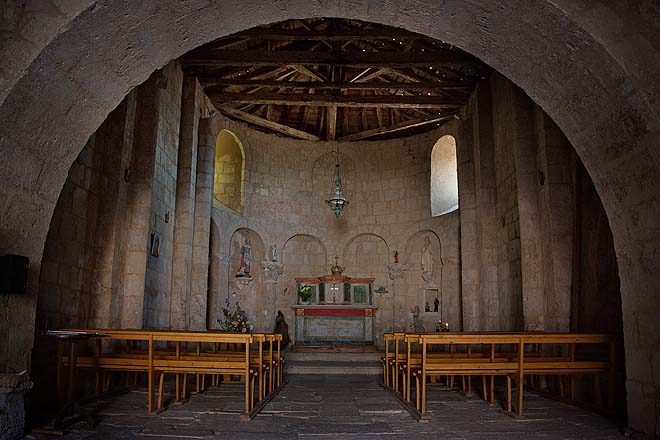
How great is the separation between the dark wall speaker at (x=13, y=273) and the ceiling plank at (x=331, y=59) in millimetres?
7389

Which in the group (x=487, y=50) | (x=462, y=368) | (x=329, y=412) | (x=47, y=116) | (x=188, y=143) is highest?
(x=188, y=143)

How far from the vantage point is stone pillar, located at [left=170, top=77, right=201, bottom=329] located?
34.6 ft

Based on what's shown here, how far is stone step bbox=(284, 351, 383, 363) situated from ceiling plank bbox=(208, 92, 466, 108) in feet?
18.0

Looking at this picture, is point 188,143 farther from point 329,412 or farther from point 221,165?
point 329,412

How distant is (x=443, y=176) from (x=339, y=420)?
34.7ft

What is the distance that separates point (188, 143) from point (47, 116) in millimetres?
7425

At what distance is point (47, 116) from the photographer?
391cm

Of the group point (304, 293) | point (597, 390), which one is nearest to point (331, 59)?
point (304, 293)

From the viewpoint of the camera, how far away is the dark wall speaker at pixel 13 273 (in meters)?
3.79

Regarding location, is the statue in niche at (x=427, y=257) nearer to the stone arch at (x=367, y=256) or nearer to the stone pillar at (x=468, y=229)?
the stone arch at (x=367, y=256)

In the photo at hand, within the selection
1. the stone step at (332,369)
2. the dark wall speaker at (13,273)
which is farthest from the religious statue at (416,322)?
the dark wall speaker at (13,273)

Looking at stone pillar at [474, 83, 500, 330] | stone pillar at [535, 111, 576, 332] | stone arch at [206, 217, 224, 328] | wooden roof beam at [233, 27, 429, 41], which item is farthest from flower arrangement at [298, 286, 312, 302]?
stone pillar at [535, 111, 576, 332]

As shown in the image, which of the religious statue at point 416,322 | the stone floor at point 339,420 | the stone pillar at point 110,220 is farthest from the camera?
the religious statue at point 416,322

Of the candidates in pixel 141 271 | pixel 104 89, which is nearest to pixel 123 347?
pixel 141 271
